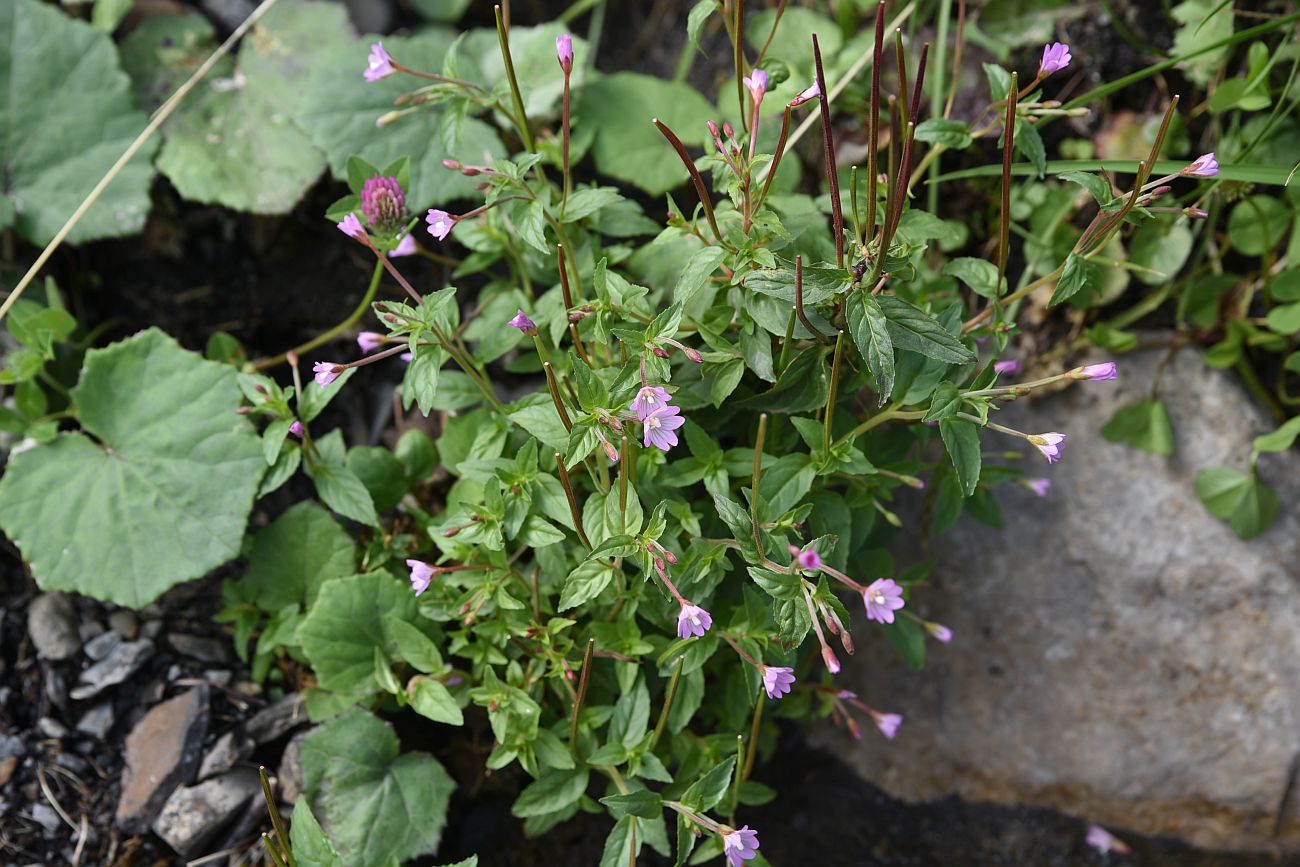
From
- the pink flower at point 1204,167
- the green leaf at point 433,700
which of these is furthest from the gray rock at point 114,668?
the pink flower at point 1204,167

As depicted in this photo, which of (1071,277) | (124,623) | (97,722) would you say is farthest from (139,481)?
(1071,277)

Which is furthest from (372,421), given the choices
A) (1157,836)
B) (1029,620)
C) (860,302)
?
(1157,836)

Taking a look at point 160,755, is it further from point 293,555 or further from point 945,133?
point 945,133

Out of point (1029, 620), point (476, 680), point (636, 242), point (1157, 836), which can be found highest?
point (636, 242)

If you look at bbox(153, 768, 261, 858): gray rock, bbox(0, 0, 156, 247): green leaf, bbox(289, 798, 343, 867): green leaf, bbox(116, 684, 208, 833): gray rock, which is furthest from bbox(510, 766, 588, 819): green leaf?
bbox(0, 0, 156, 247): green leaf

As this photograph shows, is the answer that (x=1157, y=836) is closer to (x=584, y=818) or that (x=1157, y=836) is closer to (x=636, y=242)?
(x=584, y=818)

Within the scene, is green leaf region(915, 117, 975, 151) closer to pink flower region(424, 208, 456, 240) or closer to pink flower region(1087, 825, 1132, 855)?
pink flower region(424, 208, 456, 240)
